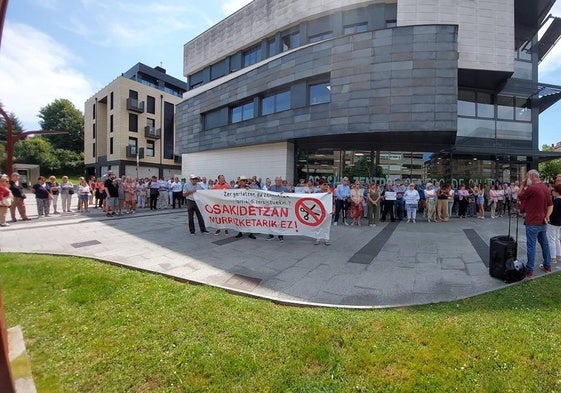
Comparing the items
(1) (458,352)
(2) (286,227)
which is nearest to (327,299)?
(1) (458,352)

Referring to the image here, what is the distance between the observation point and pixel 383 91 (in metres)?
14.3

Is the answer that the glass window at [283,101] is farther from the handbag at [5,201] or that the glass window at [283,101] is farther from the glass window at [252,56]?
the handbag at [5,201]

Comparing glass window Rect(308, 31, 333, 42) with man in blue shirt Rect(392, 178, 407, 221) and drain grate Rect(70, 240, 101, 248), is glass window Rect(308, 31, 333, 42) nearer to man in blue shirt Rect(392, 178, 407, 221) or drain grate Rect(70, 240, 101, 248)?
man in blue shirt Rect(392, 178, 407, 221)

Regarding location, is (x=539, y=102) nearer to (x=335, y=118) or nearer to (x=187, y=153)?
(x=335, y=118)

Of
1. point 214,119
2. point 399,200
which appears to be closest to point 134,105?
point 214,119

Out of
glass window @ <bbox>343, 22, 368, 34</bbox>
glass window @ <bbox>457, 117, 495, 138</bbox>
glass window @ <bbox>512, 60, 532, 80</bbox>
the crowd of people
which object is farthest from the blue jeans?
glass window @ <bbox>512, 60, 532, 80</bbox>

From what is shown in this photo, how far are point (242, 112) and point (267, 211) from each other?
1507cm

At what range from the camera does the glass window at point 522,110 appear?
18.9 m

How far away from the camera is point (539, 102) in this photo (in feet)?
63.2

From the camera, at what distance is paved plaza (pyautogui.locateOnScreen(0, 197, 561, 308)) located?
15.8 feet

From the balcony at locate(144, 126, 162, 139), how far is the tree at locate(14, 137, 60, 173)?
72.2 feet

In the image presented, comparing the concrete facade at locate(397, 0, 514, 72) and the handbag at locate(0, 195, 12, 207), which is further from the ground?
the concrete facade at locate(397, 0, 514, 72)

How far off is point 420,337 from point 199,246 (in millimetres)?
6026

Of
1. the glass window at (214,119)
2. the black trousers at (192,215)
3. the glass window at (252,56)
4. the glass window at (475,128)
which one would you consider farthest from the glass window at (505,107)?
the black trousers at (192,215)
